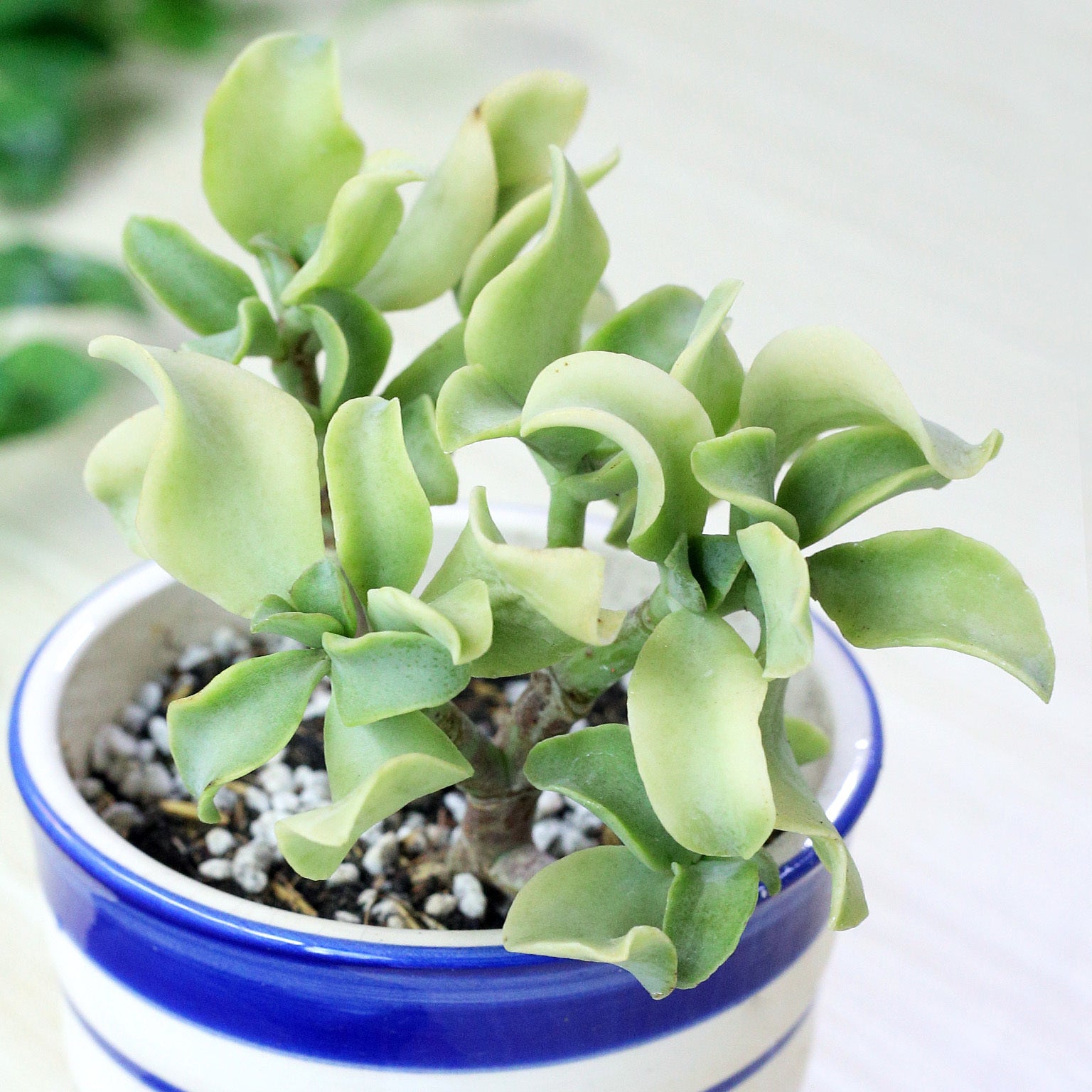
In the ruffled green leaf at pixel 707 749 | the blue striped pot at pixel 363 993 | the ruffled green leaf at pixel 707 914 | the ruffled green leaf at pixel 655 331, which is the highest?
the ruffled green leaf at pixel 655 331

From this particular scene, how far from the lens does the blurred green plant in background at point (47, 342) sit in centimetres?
98

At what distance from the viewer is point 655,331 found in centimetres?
38

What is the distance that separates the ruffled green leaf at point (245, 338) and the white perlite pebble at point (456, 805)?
20cm

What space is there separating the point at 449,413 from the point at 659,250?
0.94 m

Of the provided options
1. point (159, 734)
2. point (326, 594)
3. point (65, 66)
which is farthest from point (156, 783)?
point (65, 66)

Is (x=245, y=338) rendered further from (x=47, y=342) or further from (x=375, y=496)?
(x=47, y=342)

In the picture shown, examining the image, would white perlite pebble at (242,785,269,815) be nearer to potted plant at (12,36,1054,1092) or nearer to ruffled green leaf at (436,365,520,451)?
potted plant at (12,36,1054,1092)

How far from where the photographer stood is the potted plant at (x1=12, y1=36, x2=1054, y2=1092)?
0.31 m

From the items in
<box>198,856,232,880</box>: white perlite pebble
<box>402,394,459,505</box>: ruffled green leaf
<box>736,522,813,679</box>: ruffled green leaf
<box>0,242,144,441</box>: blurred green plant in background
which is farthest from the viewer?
<box>0,242,144,441</box>: blurred green plant in background

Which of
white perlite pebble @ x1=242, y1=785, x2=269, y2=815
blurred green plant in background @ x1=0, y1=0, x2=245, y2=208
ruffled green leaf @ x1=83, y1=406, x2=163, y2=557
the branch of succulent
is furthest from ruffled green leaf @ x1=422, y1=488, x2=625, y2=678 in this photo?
blurred green plant in background @ x1=0, y1=0, x2=245, y2=208

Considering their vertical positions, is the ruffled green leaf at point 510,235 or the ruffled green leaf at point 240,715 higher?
the ruffled green leaf at point 510,235

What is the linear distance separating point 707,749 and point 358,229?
0.57 feet

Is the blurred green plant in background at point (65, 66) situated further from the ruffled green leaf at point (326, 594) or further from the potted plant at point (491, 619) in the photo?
the ruffled green leaf at point (326, 594)

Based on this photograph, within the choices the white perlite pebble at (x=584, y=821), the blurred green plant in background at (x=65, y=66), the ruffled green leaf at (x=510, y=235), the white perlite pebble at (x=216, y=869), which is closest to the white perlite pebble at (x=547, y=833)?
the white perlite pebble at (x=584, y=821)
